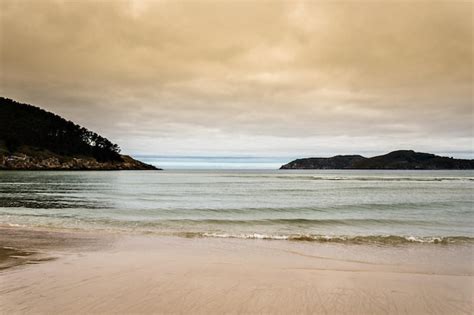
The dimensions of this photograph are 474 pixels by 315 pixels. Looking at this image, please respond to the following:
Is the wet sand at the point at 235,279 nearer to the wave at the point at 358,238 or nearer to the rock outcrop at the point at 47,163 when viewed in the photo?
the wave at the point at 358,238

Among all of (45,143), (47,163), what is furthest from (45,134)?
(47,163)

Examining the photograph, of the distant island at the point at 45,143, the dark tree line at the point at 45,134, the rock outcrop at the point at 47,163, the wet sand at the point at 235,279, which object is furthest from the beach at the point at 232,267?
the dark tree line at the point at 45,134

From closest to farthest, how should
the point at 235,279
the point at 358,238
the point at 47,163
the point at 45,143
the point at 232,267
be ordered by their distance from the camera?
the point at 235,279
the point at 232,267
the point at 358,238
the point at 47,163
the point at 45,143

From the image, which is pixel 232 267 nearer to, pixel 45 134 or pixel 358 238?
pixel 358 238

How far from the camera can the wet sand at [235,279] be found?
653 cm

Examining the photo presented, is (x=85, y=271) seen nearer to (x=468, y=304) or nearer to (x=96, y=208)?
(x=468, y=304)

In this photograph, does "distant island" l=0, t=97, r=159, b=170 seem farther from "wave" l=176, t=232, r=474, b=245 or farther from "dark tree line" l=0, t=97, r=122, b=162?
"wave" l=176, t=232, r=474, b=245

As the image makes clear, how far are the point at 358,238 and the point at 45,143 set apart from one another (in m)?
179

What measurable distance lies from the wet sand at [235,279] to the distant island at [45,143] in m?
149

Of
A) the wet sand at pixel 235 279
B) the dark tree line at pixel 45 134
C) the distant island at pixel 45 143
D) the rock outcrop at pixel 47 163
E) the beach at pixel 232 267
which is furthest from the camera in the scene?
the dark tree line at pixel 45 134

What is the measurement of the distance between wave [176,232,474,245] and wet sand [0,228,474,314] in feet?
4.22

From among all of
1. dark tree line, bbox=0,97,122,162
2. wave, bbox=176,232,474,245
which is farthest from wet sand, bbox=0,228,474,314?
dark tree line, bbox=0,97,122,162

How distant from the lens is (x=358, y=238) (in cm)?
1514

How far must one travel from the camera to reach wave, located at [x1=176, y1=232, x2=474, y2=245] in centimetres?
1453
